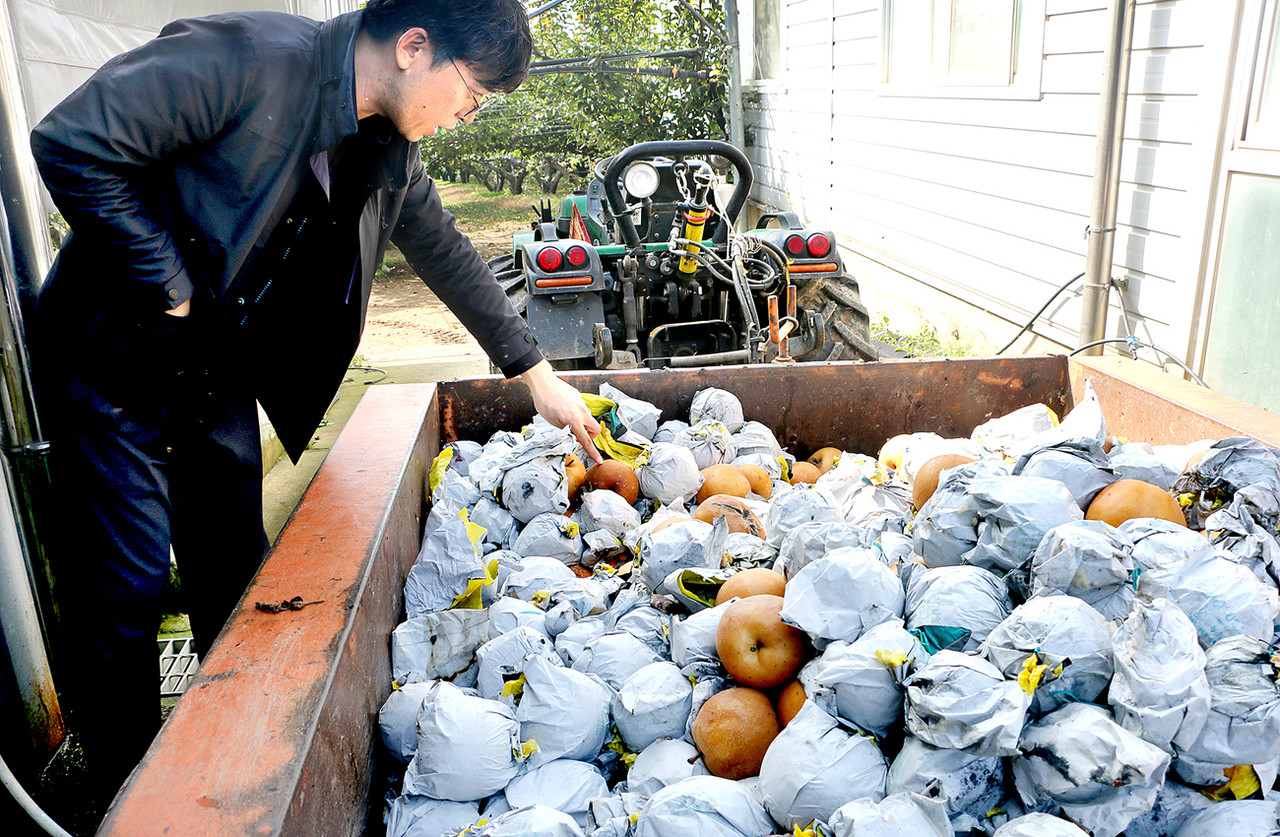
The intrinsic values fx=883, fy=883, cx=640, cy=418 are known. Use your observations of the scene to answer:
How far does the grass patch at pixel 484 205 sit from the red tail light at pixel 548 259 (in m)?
11.1

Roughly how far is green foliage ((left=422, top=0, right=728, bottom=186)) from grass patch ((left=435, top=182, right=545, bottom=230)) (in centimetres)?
196

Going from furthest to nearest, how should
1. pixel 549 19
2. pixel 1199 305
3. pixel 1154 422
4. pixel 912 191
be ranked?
pixel 549 19, pixel 912 191, pixel 1199 305, pixel 1154 422

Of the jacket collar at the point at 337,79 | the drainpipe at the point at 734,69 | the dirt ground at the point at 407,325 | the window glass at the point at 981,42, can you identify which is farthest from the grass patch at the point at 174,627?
the drainpipe at the point at 734,69

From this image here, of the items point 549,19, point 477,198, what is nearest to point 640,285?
point 549,19

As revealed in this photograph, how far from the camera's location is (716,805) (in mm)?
1599

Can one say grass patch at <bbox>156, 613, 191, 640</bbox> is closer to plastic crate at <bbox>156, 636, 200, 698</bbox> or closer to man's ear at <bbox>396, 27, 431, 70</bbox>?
plastic crate at <bbox>156, 636, 200, 698</bbox>

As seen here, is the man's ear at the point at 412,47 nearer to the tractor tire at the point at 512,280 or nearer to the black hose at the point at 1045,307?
the tractor tire at the point at 512,280

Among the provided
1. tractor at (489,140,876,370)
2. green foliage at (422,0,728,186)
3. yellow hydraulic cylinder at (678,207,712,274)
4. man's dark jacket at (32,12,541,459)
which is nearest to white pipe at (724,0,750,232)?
green foliage at (422,0,728,186)

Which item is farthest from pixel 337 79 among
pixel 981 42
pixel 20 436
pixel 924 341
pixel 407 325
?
pixel 407 325

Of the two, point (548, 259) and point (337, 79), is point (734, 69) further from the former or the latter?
point (337, 79)

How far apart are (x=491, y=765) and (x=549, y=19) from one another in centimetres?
1428

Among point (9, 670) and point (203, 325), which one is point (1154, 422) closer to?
point (203, 325)

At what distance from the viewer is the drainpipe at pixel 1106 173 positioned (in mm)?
4629

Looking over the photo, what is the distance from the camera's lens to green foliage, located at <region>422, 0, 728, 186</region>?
528 inches
